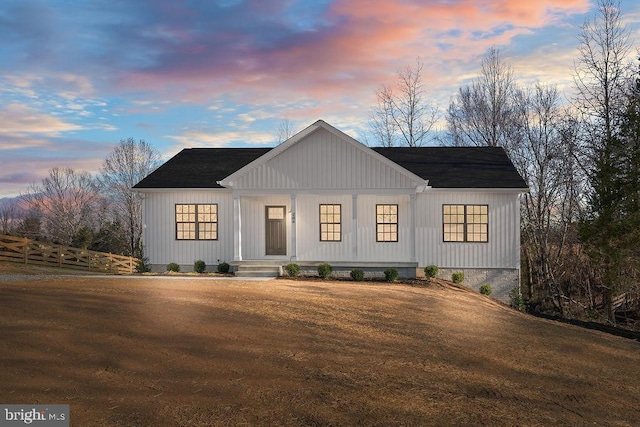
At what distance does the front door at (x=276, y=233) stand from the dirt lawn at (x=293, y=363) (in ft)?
33.2

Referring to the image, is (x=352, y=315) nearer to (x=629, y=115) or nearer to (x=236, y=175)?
(x=236, y=175)

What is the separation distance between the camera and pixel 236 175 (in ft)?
80.1

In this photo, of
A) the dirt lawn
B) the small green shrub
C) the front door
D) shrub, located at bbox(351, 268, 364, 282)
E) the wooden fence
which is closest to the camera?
the dirt lawn

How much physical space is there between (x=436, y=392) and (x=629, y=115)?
17.5 m

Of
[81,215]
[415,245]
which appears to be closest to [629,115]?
Result: [415,245]

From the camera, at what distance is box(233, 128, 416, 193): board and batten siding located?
79.6 ft

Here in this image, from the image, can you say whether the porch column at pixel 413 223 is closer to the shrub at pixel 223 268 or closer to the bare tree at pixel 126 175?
the shrub at pixel 223 268

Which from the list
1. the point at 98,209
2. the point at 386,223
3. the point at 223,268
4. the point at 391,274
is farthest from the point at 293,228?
the point at 98,209

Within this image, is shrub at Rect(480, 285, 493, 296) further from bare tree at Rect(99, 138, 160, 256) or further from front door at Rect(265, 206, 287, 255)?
bare tree at Rect(99, 138, 160, 256)

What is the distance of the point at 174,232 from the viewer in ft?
88.3

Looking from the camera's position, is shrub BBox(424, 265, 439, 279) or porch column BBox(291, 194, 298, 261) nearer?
porch column BBox(291, 194, 298, 261)

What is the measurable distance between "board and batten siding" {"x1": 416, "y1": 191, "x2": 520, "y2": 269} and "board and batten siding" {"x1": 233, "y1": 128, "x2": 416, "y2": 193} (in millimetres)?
3654

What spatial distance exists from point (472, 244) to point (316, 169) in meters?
7.72

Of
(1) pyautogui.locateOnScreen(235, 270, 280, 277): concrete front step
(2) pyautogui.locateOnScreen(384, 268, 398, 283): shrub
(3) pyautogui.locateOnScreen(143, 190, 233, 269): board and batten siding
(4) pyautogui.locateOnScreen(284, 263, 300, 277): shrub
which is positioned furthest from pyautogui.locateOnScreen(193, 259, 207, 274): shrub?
(2) pyautogui.locateOnScreen(384, 268, 398, 283): shrub
